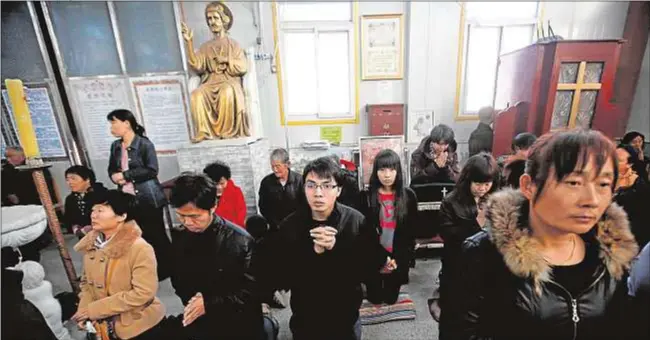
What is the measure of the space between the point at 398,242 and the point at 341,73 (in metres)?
4.11

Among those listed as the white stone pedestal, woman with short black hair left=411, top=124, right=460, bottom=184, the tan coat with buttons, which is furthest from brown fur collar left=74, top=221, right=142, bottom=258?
woman with short black hair left=411, top=124, right=460, bottom=184

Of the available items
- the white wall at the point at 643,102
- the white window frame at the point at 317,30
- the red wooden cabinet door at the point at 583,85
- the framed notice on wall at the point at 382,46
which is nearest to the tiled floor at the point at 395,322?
the red wooden cabinet door at the point at 583,85

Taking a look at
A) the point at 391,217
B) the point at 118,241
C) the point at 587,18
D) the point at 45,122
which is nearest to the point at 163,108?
the point at 45,122

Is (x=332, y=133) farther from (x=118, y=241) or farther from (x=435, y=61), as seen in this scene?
(x=118, y=241)

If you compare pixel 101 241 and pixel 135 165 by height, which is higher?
pixel 135 165

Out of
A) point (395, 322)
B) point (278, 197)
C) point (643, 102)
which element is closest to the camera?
point (395, 322)

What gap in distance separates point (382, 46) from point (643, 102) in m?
4.84

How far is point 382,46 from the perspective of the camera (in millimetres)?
5266

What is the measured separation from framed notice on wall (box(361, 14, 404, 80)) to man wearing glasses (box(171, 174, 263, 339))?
463cm

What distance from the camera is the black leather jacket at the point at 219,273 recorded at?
1.57 m

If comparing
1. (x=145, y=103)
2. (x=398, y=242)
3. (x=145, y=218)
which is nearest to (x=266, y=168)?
(x=145, y=218)

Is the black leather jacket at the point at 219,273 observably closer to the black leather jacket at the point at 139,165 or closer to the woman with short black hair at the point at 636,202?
the black leather jacket at the point at 139,165

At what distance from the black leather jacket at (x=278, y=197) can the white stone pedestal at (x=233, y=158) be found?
4.09 ft

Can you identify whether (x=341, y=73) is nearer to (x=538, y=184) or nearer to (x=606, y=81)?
(x=606, y=81)
